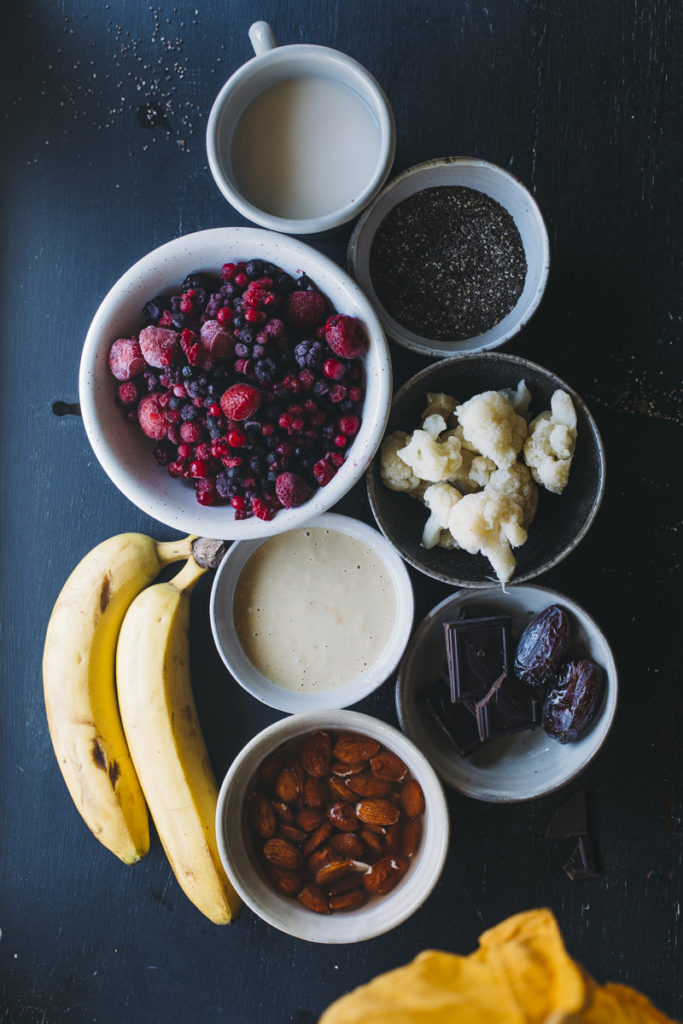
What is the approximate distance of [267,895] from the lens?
Result: 3.75 ft

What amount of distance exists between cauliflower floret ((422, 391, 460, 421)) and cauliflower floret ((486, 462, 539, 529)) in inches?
4.7

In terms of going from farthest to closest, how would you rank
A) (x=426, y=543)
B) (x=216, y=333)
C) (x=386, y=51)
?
(x=386, y=51) → (x=426, y=543) → (x=216, y=333)

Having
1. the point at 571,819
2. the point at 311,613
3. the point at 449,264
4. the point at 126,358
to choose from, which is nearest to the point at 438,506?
the point at 311,613

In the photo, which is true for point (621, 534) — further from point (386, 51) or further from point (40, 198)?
point (40, 198)

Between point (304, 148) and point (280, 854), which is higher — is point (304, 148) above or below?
above

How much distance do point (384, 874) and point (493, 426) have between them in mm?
721

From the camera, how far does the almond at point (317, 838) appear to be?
1182 mm

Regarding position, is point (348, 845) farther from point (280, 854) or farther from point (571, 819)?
point (571, 819)

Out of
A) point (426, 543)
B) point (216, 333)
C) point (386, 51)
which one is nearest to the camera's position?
point (216, 333)

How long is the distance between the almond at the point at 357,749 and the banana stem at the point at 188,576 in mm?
364

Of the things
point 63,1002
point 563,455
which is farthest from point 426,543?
point 63,1002

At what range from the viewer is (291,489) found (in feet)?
3.26

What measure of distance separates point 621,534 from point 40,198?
1169mm

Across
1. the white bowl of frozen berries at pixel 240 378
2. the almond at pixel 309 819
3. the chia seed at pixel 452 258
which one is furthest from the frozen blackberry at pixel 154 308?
the almond at pixel 309 819
